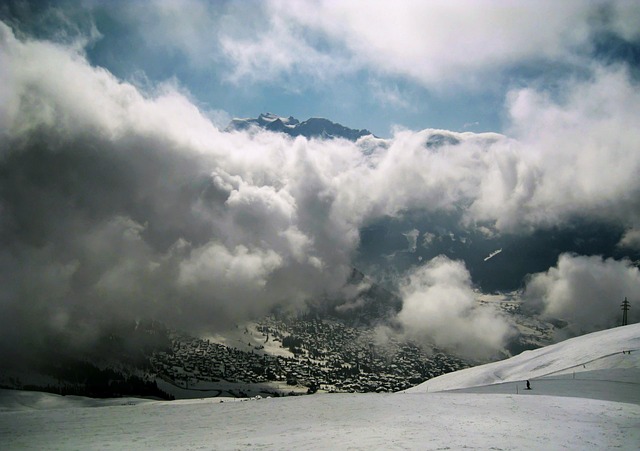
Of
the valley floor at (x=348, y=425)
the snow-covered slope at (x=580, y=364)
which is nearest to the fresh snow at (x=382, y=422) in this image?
the valley floor at (x=348, y=425)

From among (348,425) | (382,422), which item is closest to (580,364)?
(382,422)

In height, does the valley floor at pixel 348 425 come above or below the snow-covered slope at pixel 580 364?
below

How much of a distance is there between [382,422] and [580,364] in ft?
143

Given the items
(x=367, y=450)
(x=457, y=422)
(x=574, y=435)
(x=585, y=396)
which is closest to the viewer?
(x=367, y=450)

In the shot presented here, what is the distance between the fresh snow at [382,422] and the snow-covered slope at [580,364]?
560 millimetres

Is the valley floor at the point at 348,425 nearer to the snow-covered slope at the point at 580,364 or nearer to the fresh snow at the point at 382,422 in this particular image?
the fresh snow at the point at 382,422

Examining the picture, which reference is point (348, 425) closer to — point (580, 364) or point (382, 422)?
point (382, 422)

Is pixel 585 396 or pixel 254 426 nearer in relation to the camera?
pixel 254 426

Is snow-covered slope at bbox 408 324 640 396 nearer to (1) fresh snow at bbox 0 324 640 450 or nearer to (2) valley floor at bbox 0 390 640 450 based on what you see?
(1) fresh snow at bbox 0 324 640 450

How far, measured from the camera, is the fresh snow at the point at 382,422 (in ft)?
96.5

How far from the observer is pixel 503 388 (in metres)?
53.8

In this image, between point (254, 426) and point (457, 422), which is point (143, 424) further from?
point (457, 422)

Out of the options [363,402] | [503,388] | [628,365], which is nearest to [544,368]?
[628,365]

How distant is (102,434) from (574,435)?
37.0 meters
